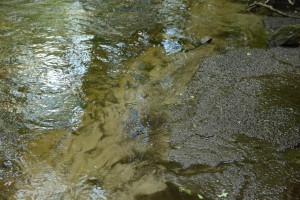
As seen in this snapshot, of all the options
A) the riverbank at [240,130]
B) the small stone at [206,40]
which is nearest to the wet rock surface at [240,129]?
the riverbank at [240,130]

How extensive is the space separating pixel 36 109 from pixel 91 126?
1068 millimetres

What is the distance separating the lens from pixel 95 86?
5.61 m

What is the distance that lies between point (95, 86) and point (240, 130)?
8.74 feet

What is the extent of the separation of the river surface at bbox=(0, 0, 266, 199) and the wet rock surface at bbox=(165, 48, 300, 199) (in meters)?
0.33

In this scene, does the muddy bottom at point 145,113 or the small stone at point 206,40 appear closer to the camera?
the muddy bottom at point 145,113

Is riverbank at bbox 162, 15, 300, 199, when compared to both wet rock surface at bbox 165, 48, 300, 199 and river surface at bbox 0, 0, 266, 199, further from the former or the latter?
river surface at bbox 0, 0, 266, 199

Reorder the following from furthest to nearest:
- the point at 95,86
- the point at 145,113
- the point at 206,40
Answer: the point at 206,40, the point at 95,86, the point at 145,113

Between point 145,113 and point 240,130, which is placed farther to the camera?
point 145,113

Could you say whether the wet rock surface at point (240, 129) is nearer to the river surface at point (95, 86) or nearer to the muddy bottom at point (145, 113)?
the muddy bottom at point (145, 113)

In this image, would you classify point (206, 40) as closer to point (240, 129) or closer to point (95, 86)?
point (95, 86)

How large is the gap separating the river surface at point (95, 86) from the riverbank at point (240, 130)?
0.97 ft

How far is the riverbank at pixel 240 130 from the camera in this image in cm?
355

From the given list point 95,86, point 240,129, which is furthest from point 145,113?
point 240,129

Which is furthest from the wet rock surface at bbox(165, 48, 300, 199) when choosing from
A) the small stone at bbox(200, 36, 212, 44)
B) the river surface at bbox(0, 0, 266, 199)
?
the small stone at bbox(200, 36, 212, 44)
